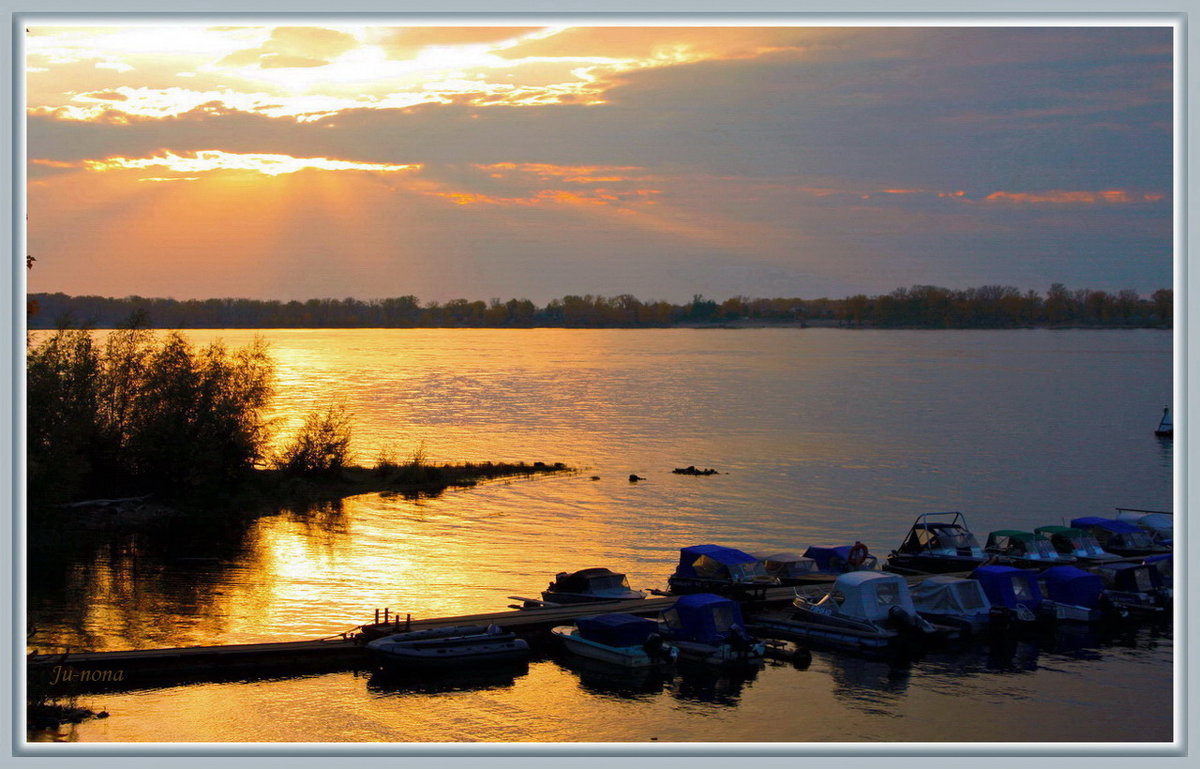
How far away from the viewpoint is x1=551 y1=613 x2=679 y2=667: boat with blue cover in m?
31.0

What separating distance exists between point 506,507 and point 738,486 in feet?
60.5

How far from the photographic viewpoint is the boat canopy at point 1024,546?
147 feet

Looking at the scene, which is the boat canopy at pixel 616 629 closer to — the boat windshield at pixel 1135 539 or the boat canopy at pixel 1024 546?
the boat canopy at pixel 1024 546

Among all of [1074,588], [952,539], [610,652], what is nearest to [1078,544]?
[952,539]

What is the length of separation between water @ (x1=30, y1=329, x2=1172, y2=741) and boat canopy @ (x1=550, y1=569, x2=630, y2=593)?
3.27 metres

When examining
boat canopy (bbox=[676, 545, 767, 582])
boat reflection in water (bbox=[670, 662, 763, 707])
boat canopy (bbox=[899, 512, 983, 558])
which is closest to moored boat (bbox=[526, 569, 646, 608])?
boat canopy (bbox=[676, 545, 767, 582])

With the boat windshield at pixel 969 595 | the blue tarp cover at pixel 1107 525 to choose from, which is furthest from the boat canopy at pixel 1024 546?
the boat windshield at pixel 969 595

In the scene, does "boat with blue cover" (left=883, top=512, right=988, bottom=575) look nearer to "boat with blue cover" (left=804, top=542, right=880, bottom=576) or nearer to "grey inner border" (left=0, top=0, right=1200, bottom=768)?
"boat with blue cover" (left=804, top=542, right=880, bottom=576)

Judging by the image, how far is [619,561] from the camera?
49562mm

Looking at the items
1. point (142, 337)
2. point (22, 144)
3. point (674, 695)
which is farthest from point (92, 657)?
point (142, 337)

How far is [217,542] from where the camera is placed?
53688mm

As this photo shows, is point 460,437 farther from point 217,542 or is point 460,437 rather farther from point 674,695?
point 674,695

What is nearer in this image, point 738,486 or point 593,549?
point 593,549
